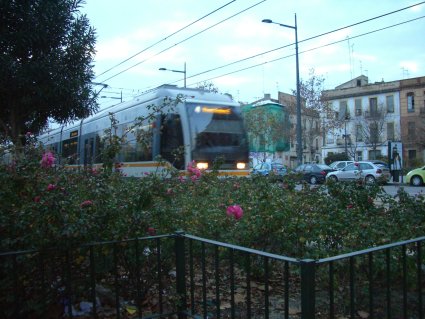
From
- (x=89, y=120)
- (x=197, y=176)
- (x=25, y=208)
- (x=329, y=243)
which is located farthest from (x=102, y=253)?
(x=89, y=120)

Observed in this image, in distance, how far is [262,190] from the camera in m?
5.23

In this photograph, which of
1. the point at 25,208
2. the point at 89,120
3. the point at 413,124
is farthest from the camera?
the point at 413,124

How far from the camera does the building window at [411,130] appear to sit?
49606 mm

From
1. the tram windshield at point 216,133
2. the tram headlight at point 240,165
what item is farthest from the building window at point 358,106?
the tram headlight at point 240,165

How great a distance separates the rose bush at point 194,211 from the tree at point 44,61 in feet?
14.6

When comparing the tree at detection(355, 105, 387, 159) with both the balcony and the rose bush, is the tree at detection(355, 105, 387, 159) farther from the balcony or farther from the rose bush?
the rose bush

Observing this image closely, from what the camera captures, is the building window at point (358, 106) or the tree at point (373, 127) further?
the building window at point (358, 106)

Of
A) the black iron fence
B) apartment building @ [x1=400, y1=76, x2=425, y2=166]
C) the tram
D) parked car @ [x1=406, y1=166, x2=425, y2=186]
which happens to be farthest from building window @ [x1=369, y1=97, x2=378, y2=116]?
the black iron fence

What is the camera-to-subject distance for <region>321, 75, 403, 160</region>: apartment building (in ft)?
165

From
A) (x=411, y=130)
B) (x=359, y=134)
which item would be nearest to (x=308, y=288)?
(x=411, y=130)

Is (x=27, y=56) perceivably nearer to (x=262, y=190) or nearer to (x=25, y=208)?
(x=262, y=190)

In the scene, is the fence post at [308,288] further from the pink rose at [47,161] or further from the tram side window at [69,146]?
the tram side window at [69,146]

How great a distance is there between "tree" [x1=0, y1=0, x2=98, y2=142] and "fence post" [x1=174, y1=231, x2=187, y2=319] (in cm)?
563

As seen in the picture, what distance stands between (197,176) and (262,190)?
4.32 ft
